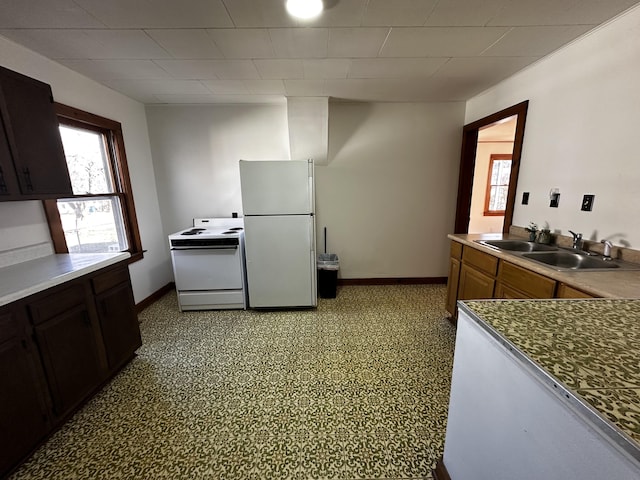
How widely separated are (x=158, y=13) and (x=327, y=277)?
9.02 ft

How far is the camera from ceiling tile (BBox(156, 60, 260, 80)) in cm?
216

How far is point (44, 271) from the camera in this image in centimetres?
165

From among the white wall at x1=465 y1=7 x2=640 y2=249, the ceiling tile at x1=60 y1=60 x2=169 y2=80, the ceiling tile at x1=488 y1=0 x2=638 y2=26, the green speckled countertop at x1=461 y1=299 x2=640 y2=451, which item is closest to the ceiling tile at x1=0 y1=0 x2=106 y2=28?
the ceiling tile at x1=60 y1=60 x2=169 y2=80

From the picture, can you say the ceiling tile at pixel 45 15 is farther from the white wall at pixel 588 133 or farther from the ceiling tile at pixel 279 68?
the white wall at pixel 588 133

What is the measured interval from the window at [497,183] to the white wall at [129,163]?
5814 millimetres

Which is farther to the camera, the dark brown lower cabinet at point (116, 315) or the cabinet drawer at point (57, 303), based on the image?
the dark brown lower cabinet at point (116, 315)

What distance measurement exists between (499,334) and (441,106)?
3.33 meters

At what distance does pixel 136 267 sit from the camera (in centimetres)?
302

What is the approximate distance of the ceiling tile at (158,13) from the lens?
4.77 feet

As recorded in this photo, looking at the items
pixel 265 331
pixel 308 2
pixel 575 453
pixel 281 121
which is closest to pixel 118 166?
pixel 281 121

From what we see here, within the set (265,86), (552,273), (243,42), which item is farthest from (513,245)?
(265,86)

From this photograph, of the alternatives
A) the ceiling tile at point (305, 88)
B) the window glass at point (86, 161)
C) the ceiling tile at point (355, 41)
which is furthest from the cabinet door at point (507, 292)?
the window glass at point (86, 161)

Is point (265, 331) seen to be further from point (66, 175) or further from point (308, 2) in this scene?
point (308, 2)

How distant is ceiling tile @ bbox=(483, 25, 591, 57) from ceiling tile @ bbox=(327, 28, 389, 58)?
0.89 meters
